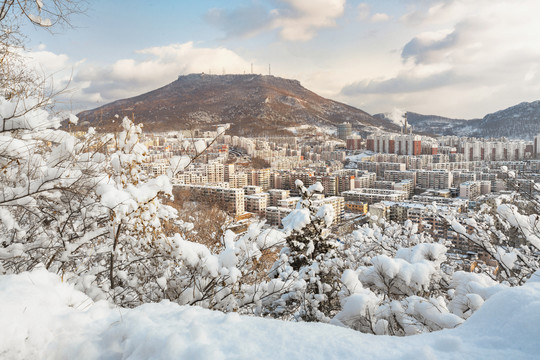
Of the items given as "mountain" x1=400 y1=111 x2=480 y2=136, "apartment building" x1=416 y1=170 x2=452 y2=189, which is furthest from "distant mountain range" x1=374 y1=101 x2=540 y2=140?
"apartment building" x1=416 y1=170 x2=452 y2=189

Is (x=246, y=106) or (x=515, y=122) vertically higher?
(x=246, y=106)

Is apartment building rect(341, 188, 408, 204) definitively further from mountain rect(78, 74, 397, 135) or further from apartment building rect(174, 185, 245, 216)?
mountain rect(78, 74, 397, 135)

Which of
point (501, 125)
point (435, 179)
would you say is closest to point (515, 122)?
point (501, 125)

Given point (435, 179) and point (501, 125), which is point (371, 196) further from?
point (501, 125)

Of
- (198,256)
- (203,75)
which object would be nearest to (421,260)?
(198,256)

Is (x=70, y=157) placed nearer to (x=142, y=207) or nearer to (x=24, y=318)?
(x=142, y=207)

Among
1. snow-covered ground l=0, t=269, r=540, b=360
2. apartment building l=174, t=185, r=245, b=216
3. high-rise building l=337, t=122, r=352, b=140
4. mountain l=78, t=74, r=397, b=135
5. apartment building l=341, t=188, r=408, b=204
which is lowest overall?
apartment building l=341, t=188, r=408, b=204

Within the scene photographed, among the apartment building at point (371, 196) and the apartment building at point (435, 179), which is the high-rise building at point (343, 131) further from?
the apartment building at point (371, 196)
